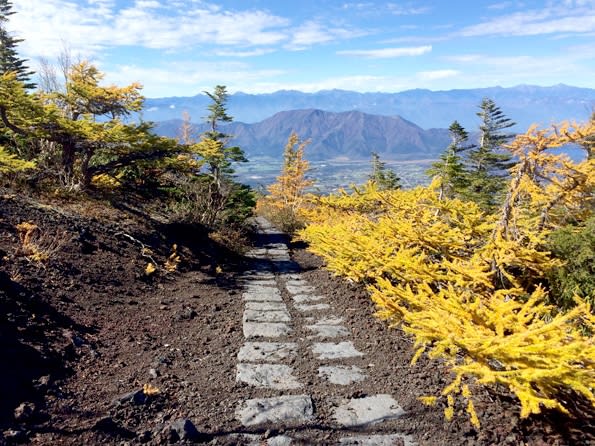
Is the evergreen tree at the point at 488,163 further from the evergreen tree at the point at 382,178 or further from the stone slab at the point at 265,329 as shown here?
the stone slab at the point at 265,329

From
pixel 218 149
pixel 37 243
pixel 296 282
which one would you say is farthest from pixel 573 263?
pixel 218 149

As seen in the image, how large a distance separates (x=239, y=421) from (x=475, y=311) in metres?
2.05

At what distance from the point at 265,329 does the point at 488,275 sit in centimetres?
293

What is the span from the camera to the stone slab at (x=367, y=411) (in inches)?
133

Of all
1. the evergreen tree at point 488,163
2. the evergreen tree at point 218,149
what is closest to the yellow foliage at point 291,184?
the evergreen tree at point 218,149

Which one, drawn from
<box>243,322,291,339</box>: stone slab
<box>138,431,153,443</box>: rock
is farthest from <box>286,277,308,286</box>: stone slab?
<box>138,431,153,443</box>: rock

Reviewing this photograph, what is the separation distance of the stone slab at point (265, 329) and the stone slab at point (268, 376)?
0.93 metres

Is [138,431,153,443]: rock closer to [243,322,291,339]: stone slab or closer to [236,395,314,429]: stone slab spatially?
[236,395,314,429]: stone slab

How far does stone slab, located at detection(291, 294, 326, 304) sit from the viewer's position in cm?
710

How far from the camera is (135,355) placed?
4.57m

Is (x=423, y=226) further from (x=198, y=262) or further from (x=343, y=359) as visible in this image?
(x=198, y=262)

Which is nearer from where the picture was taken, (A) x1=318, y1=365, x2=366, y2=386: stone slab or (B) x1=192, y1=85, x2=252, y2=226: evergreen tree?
(A) x1=318, y1=365, x2=366, y2=386: stone slab

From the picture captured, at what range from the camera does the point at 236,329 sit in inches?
220

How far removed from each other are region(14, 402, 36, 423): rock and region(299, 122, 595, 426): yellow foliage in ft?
9.37
